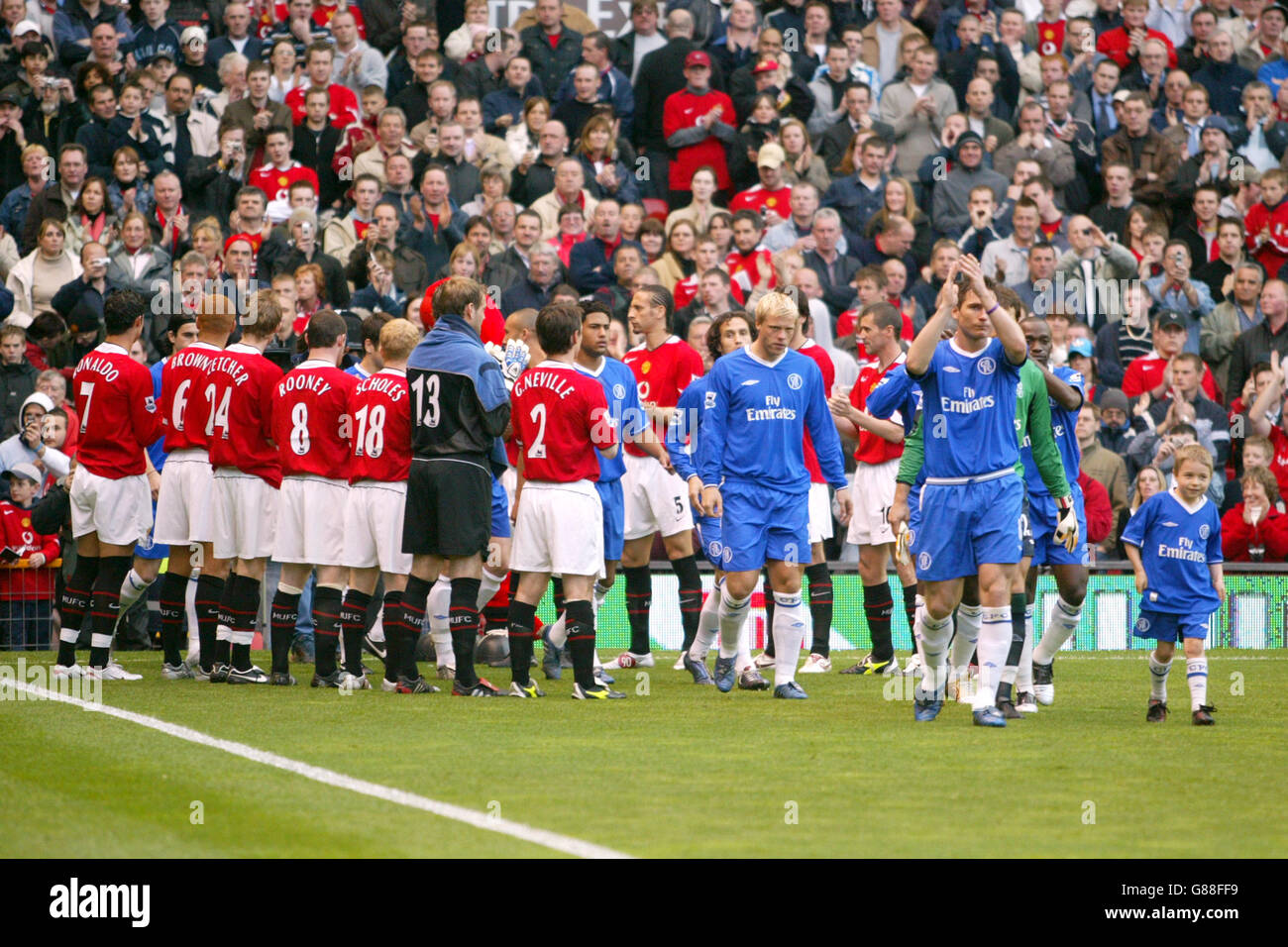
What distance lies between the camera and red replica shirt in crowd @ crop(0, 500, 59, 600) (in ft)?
50.0

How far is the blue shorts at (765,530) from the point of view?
11.0m

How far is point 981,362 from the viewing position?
32.1 ft

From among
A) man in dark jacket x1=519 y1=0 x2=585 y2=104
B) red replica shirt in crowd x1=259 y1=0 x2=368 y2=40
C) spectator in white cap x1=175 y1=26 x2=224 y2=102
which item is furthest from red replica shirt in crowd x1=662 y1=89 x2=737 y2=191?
spectator in white cap x1=175 y1=26 x2=224 y2=102

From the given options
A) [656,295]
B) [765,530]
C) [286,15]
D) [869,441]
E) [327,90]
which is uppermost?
[286,15]

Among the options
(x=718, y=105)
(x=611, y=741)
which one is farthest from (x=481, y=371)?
(x=718, y=105)

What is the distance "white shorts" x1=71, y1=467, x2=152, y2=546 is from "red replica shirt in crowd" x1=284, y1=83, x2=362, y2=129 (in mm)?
8500

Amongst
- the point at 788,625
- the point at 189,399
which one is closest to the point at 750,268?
the point at 189,399

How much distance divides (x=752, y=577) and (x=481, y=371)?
2176 millimetres

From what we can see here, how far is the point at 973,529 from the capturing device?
381 inches

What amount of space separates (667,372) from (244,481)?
11.6 feet

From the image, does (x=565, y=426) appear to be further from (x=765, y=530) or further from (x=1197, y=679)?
(x=1197, y=679)

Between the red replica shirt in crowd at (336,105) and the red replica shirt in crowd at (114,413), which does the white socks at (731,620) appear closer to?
the red replica shirt in crowd at (114,413)

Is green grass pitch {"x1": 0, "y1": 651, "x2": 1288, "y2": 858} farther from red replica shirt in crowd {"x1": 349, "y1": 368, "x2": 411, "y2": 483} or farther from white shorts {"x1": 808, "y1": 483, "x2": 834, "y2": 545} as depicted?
white shorts {"x1": 808, "y1": 483, "x2": 834, "y2": 545}

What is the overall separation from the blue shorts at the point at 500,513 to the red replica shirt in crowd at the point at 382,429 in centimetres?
82
